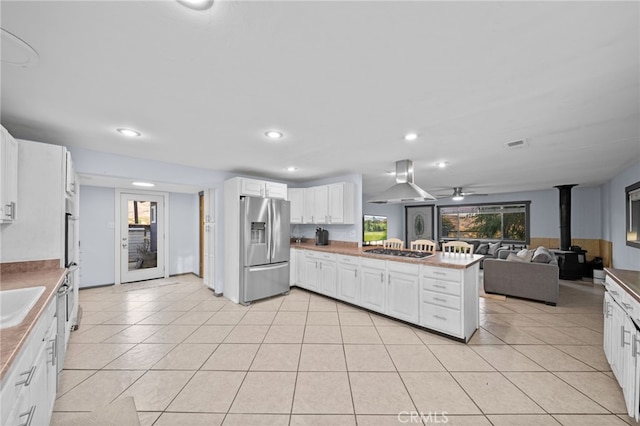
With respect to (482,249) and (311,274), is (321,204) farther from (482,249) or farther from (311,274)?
Answer: (482,249)

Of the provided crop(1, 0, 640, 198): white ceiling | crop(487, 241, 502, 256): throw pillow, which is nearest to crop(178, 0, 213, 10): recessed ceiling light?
crop(1, 0, 640, 198): white ceiling

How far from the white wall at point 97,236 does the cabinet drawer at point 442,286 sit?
5838 millimetres

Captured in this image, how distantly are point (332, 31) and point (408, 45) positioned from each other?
42 centimetres

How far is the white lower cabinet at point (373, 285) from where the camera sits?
3.48 meters

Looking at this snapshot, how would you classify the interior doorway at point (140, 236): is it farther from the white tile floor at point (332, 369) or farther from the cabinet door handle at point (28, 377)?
the cabinet door handle at point (28, 377)

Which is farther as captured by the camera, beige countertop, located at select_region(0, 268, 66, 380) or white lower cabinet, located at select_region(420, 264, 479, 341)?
white lower cabinet, located at select_region(420, 264, 479, 341)

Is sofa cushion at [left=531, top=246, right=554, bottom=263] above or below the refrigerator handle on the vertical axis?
below

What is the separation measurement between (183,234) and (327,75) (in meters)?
5.59

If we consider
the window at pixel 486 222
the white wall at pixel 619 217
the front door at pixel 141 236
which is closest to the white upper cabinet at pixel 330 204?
the front door at pixel 141 236

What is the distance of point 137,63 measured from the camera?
4.91 ft

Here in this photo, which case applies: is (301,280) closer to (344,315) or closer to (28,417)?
(344,315)

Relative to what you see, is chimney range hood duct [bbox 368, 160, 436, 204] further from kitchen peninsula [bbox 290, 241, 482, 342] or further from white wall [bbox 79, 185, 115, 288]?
white wall [bbox 79, 185, 115, 288]

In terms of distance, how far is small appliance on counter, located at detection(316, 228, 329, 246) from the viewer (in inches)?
199

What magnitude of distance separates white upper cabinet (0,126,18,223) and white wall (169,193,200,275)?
12.3ft
